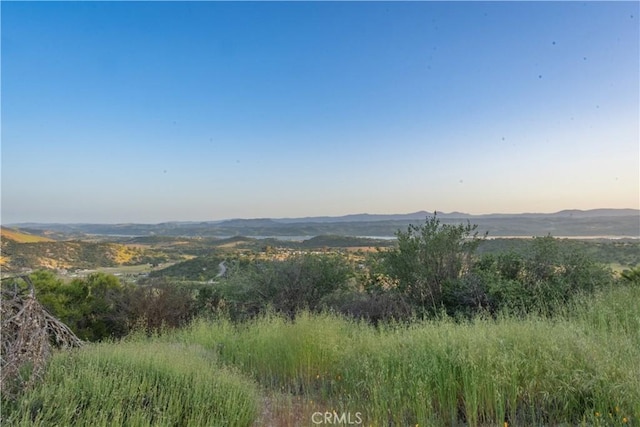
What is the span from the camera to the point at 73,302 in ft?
25.4

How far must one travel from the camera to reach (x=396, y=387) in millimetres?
3146

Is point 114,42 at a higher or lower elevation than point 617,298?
higher

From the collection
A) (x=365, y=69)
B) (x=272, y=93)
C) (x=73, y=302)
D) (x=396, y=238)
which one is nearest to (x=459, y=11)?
(x=365, y=69)

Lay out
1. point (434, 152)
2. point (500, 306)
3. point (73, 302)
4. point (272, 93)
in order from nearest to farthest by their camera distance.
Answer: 1. point (500, 306)
2. point (73, 302)
3. point (272, 93)
4. point (434, 152)

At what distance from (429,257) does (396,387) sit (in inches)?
209

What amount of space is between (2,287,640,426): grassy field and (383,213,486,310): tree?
3.37 meters

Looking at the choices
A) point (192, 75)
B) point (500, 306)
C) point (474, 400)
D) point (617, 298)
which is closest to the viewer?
point (474, 400)

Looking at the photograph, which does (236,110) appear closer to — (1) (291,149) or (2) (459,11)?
(1) (291,149)

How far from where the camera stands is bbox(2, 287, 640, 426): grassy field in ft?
9.13

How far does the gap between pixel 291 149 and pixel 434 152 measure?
6737 millimetres

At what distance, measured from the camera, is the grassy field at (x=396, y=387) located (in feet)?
9.13

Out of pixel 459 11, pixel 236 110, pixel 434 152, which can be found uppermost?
pixel 459 11

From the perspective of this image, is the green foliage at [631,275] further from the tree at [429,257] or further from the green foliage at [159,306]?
the green foliage at [159,306]

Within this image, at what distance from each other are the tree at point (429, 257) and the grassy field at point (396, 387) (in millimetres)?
3374
